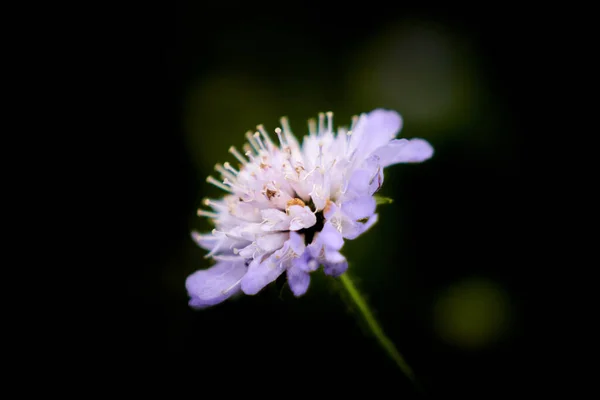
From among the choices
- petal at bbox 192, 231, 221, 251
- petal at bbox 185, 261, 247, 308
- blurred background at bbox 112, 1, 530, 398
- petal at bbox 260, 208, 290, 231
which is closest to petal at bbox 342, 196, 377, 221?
petal at bbox 260, 208, 290, 231

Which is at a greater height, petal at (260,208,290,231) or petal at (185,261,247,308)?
petal at (260,208,290,231)

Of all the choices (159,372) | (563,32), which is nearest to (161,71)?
(159,372)

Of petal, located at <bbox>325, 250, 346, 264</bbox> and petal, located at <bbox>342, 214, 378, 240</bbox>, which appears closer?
petal, located at <bbox>325, 250, 346, 264</bbox>

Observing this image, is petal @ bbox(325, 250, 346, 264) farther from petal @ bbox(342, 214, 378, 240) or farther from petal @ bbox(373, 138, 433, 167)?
petal @ bbox(373, 138, 433, 167)

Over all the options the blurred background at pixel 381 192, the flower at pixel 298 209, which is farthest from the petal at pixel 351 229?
the blurred background at pixel 381 192

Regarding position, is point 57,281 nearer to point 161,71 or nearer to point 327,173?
point 161,71

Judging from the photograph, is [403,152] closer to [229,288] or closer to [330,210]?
[330,210]

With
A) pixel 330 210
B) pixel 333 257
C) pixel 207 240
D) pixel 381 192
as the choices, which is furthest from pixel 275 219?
pixel 381 192
